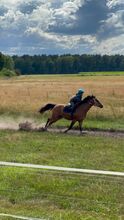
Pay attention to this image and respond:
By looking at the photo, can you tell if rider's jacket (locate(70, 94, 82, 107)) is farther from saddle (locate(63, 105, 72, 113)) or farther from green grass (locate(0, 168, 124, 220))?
green grass (locate(0, 168, 124, 220))

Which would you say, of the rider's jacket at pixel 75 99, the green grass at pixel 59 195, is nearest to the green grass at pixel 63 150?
the rider's jacket at pixel 75 99

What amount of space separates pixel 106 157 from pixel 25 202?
496 centimetres

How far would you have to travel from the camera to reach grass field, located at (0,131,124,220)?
6.85 m

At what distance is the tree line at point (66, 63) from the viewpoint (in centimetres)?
15488

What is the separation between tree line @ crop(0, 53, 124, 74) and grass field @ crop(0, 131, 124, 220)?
466ft

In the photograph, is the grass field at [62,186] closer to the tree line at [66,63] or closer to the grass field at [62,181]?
the grass field at [62,181]

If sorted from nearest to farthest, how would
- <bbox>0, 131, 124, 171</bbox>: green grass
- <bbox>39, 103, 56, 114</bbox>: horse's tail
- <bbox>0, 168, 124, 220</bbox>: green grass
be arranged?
<bbox>0, 168, 124, 220</bbox>: green grass → <bbox>0, 131, 124, 171</bbox>: green grass → <bbox>39, 103, 56, 114</bbox>: horse's tail

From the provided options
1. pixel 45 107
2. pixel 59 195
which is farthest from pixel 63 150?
pixel 45 107

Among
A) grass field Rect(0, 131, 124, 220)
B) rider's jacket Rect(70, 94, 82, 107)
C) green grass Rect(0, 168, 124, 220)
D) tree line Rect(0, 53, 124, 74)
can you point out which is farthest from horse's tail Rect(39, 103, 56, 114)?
tree line Rect(0, 53, 124, 74)

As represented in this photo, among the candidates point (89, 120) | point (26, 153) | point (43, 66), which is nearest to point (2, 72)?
point (43, 66)

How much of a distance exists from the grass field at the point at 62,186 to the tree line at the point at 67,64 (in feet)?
467

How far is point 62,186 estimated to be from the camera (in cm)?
830

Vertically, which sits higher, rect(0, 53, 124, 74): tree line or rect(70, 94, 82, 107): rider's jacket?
rect(70, 94, 82, 107): rider's jacket

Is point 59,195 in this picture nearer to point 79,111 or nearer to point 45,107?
point 79,111
